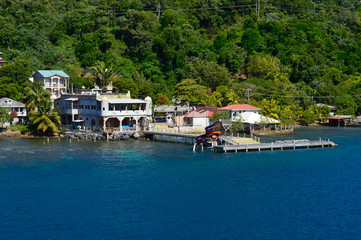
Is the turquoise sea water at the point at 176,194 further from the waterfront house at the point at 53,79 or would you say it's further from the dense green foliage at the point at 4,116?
the waterfront house at the point at 53,79

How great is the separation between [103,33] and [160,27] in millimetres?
19807

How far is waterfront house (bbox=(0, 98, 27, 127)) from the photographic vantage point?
3588 inches

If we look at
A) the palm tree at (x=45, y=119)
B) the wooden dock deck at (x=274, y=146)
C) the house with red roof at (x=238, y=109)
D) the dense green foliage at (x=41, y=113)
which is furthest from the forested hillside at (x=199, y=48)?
the wooden dock deck at (x=274, y=146)

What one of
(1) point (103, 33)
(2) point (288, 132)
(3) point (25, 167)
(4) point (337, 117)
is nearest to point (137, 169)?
(3) point (25, 167)

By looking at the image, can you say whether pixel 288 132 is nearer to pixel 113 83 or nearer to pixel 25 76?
pixel 113 83

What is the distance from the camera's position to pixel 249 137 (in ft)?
274

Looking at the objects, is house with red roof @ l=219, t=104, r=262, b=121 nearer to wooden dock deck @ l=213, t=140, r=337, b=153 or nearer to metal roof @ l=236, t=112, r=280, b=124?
metal roof @ l=236, t=112, r=280, b=124

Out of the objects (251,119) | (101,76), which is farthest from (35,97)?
(251,119)

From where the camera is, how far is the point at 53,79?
10688cm

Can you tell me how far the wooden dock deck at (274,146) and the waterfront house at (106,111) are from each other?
2138cm

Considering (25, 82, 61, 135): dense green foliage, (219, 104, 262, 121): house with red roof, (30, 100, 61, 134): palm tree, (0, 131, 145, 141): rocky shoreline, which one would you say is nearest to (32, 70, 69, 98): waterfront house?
(25, 82, 61, 135): dense green foliage

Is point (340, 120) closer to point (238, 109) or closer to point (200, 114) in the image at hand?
point (238, 109)

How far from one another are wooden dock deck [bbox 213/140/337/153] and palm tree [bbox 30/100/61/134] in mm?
30900

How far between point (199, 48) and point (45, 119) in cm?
6962
